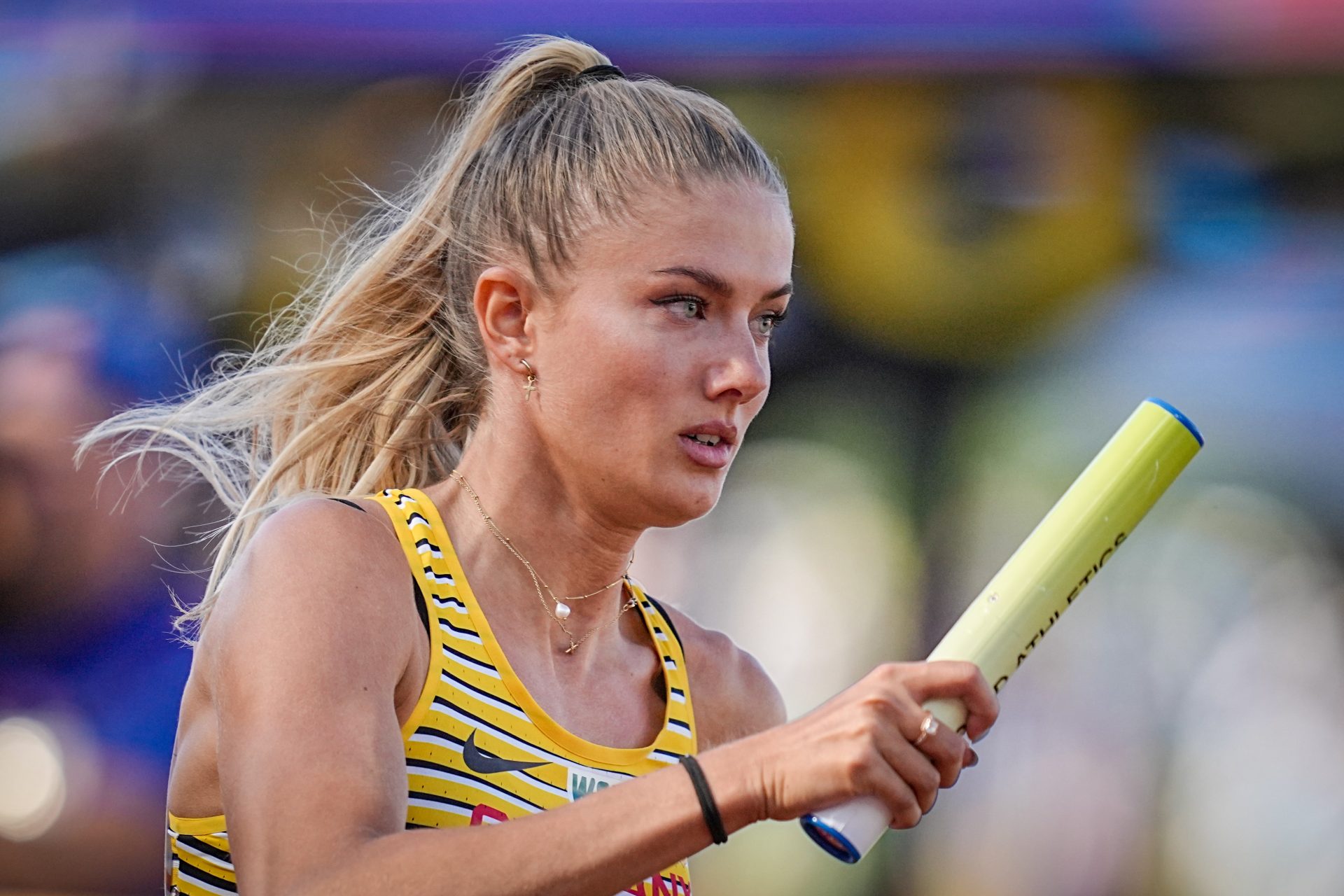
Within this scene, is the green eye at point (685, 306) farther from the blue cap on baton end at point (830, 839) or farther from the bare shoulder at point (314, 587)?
the blue cap on baton end at point (830, 839)

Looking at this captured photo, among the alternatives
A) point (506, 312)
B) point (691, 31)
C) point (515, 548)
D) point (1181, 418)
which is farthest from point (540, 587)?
point (691, 31)

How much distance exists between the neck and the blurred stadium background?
230 centimetres

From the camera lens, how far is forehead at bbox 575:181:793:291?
2006mm

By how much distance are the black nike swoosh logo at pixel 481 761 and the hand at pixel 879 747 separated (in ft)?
1.56

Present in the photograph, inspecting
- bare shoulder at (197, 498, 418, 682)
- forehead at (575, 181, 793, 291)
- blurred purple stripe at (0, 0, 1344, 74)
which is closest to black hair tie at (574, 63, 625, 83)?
forehead at (575, 181, 793, 291)

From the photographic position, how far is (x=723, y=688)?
8.00ft

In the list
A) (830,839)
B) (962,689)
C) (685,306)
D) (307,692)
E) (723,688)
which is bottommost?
(830,839)

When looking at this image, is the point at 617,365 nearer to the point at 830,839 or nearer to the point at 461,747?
the point at 461,747

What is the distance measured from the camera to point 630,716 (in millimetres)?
2176

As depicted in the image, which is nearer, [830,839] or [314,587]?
[830,839]

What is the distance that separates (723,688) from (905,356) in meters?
2.41

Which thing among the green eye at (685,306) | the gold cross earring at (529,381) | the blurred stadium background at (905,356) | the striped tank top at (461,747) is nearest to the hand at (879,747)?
the striped tank top at (461,747)

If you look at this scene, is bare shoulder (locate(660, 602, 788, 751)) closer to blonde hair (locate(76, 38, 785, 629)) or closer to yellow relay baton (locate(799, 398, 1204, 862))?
blonde hair (locate(76, 38, 785, 629))

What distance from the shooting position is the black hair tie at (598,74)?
7.70 feet
